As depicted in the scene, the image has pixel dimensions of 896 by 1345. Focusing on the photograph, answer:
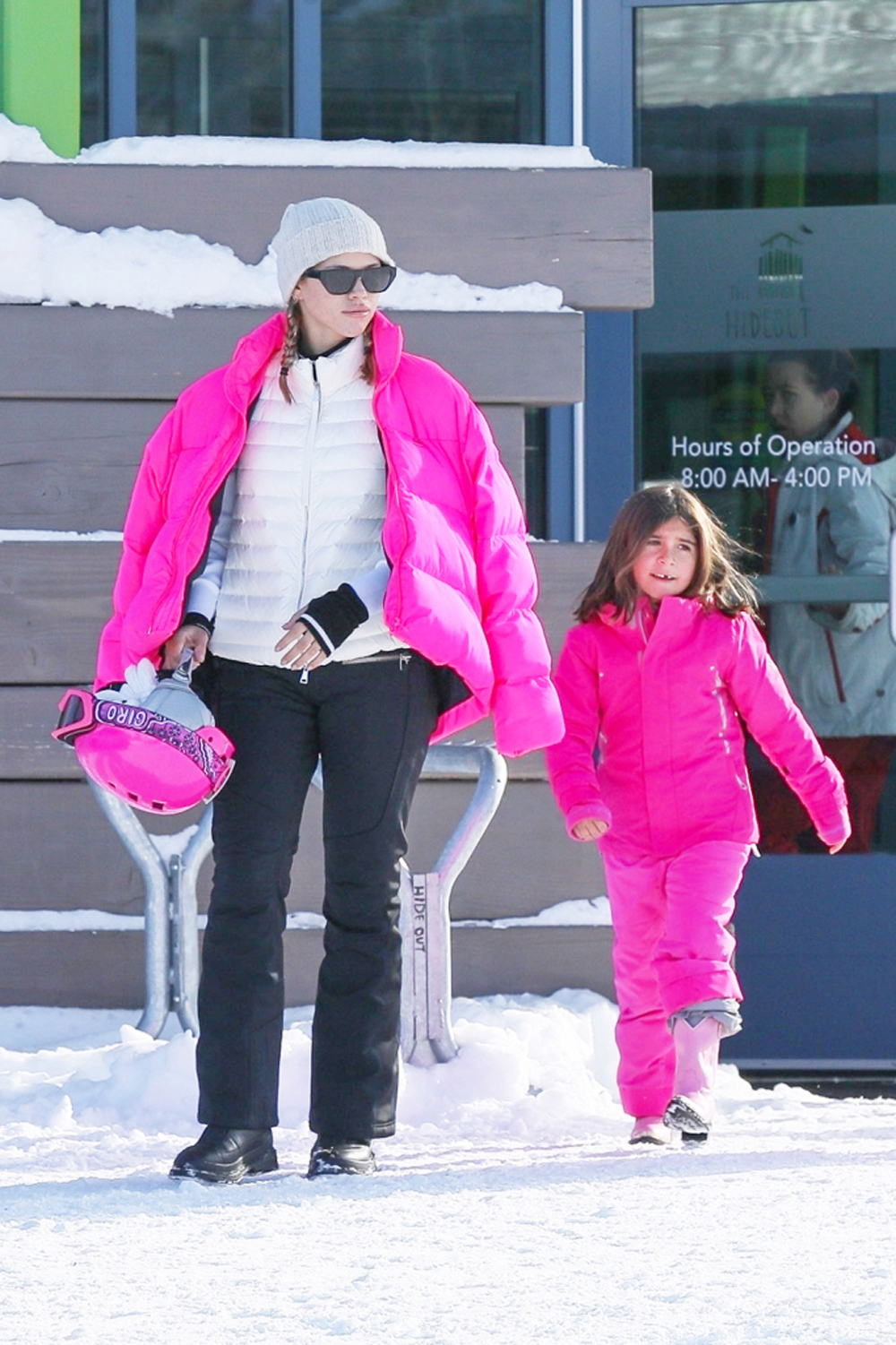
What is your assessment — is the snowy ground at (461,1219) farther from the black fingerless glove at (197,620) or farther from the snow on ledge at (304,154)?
the snow on ledge at (304,154)

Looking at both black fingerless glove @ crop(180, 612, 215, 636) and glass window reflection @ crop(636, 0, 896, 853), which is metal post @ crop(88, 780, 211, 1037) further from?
glass window reflection @ crop(636, 0, 896, 853)

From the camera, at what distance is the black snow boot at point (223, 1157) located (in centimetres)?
343

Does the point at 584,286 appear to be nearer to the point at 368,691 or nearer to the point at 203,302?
the point at 203,302

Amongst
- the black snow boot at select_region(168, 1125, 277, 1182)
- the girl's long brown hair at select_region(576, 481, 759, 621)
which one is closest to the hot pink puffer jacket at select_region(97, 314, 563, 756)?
the girl's long brown hair at select_region(576, 481, 759, 621)

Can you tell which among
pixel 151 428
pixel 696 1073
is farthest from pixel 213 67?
pixel 696 1073

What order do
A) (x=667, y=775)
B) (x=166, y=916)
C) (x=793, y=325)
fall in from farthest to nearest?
(x=793, y=325)
(x=166, y=916)
(x=667, y=775)

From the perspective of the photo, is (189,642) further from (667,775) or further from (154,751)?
(667,775)

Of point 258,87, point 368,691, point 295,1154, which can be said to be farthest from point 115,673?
point 258,87

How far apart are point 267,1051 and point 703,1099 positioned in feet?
2.74

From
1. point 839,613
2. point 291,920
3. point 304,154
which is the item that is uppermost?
point 304,154

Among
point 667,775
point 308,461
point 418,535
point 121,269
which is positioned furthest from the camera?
point 121,269

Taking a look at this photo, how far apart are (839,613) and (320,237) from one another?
89.8 inches

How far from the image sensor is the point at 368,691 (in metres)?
3.56

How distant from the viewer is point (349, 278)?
11.6ft
